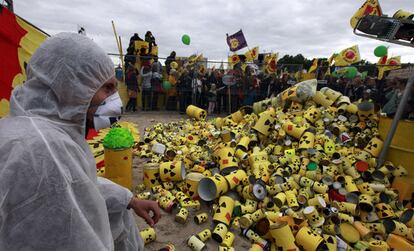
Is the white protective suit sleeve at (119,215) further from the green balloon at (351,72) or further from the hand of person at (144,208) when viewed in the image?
the green balloon at (351,72)

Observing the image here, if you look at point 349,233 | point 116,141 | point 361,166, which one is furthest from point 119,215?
point 361,166

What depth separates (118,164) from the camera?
4617mm

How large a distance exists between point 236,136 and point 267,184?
1.87 metres

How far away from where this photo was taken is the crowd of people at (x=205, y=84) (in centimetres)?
1266

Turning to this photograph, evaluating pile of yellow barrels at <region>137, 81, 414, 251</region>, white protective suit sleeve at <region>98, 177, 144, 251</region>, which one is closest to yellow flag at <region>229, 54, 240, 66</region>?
pile of yellow barrels at <region>137, 81, 414, 251</region>

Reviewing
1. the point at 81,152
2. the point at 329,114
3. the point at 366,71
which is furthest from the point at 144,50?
the point at 81,152

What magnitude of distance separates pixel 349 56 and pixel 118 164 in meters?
12.4

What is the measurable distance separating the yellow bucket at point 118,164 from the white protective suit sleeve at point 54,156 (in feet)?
10.5

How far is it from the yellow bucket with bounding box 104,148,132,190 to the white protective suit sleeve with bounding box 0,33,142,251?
3194 millimetres

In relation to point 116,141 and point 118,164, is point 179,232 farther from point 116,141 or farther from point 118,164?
point 116,141

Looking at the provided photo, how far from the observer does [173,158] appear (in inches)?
246

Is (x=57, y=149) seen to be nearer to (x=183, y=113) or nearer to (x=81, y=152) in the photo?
(x=81, y=152)

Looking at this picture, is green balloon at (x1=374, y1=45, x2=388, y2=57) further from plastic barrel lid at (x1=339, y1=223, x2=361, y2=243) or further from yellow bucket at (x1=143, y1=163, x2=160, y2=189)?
yellow bucket at (x1=143, y1=163, x2=160, y2=189)

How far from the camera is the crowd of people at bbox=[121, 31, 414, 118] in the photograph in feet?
41.5
